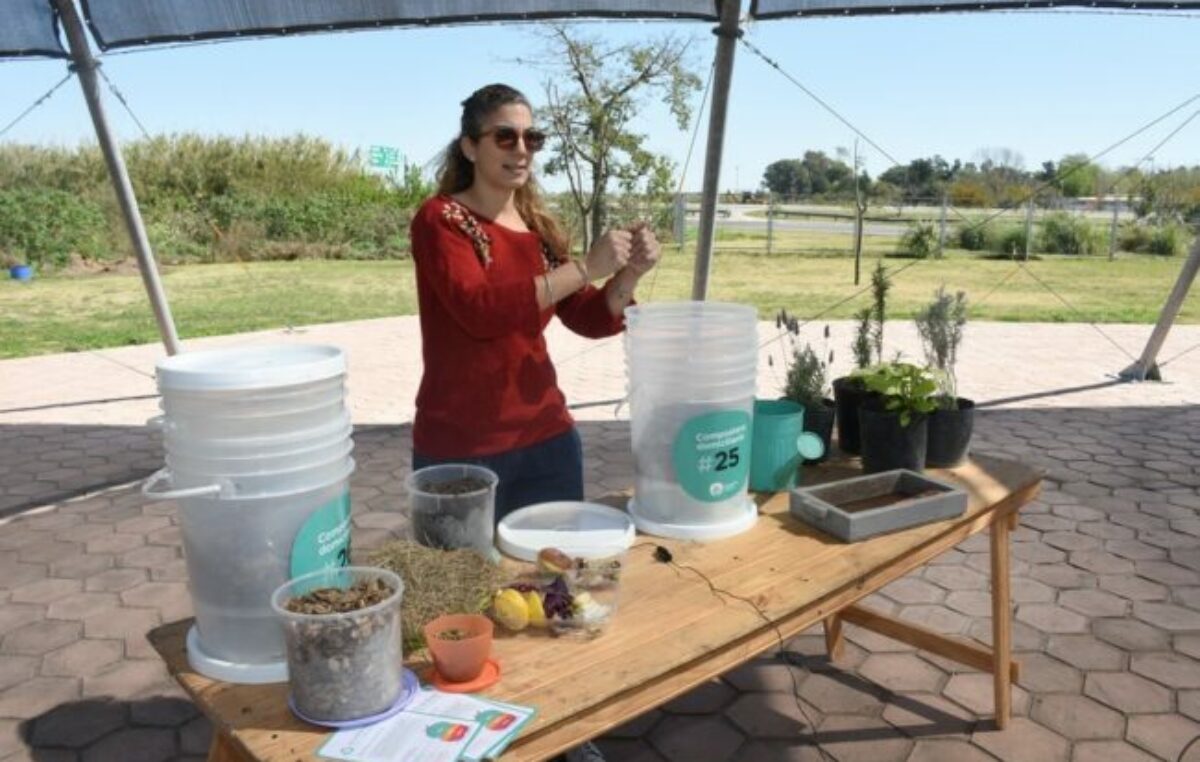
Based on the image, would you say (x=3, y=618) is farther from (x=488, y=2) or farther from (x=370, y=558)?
(x=488, y=2)

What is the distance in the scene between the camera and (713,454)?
1806 millimetres

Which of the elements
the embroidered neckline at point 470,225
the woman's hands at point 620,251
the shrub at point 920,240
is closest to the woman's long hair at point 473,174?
the embroidered neckline at point 470,225

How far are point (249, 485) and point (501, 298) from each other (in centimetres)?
76

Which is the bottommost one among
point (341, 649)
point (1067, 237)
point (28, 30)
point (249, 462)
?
point (341, 649)

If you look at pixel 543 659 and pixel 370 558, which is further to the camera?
pixel 370 558

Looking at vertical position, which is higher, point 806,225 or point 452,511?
point 806,225

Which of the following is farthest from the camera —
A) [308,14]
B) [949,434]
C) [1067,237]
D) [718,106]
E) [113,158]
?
[1067,237]

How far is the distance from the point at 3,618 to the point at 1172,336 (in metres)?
10.7

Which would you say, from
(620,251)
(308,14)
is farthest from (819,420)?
(308,14)

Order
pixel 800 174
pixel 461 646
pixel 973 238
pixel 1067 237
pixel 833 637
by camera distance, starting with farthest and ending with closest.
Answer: pixel 800 174
pixel 973 238
pixel 1067 237
pixel 833 637
pixel 461 646

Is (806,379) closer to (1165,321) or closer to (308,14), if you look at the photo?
(308,14)

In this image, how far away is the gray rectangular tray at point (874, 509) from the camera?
1.91m

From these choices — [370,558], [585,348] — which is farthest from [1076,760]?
[585,348]

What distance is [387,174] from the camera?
23562 millimetres
